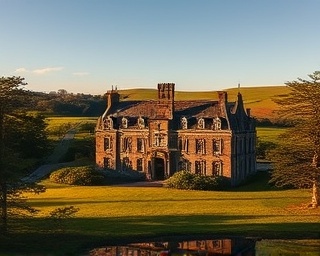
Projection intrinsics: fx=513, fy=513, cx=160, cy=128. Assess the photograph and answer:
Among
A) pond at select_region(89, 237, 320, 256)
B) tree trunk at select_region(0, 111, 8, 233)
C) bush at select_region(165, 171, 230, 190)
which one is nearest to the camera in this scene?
pond at select_region(89, 237, 320, 256)

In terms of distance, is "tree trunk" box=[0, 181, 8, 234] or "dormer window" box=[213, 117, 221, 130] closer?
"tree trunk" box=[0, 181, 8, 234]

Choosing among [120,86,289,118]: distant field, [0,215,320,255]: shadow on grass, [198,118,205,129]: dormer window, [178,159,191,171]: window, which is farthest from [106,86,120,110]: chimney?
[120,86,289,118]: distant field

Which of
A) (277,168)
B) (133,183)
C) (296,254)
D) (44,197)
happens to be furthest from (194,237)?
(133,183)

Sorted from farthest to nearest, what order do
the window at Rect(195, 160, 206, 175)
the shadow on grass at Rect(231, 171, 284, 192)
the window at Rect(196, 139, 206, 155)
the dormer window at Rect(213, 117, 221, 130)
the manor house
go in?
1. the window at Rect(195, 160, 206, 175)
2. the window at Rect(196, 139, 206, 155)
3. the manor house
4. the dormer window at Rect(213, 117, 221, 130)
5. the shadow on grass at Rect(231, 171, 284, 192)

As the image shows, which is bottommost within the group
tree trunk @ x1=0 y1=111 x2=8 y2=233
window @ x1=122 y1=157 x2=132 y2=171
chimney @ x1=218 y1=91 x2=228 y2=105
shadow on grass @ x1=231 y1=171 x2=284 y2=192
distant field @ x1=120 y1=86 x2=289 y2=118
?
shadow on grass @ x1=231 y1=171 x2=284 y2=192

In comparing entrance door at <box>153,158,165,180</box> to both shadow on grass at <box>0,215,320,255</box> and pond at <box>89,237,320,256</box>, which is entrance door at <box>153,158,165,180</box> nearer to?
shadow on grass at <box>0,215,320,255</box>

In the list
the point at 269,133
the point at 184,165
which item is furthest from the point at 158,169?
the point at 269,133

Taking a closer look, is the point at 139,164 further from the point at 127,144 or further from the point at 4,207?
the point at 4,207

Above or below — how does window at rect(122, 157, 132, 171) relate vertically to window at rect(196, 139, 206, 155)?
below
